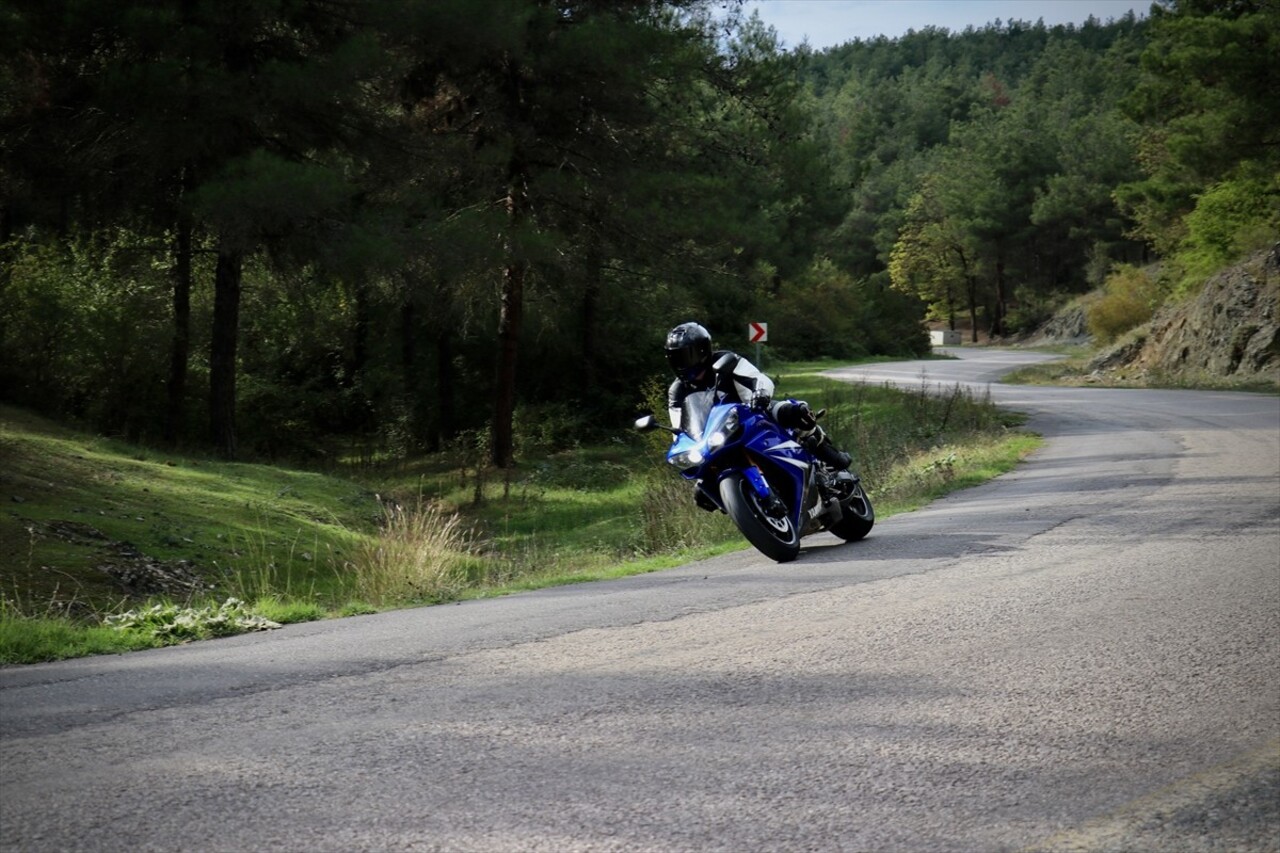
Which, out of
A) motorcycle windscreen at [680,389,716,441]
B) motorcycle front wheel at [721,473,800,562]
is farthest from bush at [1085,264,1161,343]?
motorcycle front wheel at [721,473,800,562]

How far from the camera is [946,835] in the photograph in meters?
4.16

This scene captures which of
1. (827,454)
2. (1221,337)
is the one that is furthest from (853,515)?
(1221,337)

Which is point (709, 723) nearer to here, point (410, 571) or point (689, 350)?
point (410, 571)

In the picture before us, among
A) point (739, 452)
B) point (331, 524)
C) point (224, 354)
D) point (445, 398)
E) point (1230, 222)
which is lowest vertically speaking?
point (331, 524)

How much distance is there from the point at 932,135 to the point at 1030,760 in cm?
16457

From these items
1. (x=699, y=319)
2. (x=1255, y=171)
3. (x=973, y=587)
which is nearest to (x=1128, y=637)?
(x=973, y=587)

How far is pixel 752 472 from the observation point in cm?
1094

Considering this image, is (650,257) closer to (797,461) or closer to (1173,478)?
(1173,478)

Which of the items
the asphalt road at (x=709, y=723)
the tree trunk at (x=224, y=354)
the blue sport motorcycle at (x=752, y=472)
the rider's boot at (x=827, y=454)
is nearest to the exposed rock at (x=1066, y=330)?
the tree trunk at (x=224, y=354)

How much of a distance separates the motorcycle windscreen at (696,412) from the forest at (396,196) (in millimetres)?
14993

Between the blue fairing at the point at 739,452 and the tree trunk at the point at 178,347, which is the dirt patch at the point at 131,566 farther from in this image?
the tree trunk at the point at 178,347

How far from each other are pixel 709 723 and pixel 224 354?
2483 centimetres

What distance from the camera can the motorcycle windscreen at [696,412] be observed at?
11.2 metres

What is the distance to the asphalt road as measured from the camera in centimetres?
425
